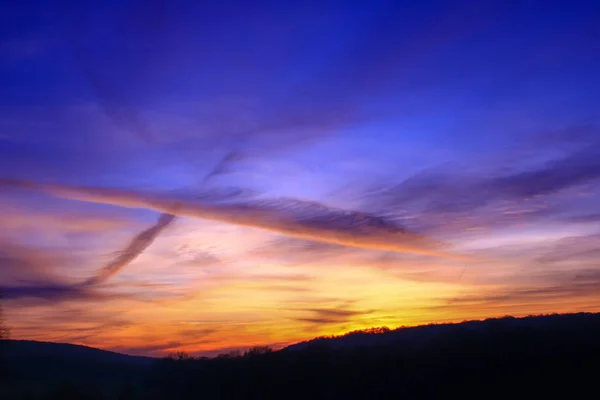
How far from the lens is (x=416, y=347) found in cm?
3675

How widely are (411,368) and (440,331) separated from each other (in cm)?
752

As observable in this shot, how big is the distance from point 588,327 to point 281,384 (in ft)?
57.2

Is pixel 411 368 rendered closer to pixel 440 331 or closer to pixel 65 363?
pixel 440 331

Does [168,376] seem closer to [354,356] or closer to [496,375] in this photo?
[354,356]

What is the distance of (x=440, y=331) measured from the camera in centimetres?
4047

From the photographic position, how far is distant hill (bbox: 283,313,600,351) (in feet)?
117

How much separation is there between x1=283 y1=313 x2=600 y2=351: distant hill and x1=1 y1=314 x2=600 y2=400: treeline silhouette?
2.9 inches

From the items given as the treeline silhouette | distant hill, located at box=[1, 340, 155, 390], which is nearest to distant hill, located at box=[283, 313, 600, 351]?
the treeline silhouette

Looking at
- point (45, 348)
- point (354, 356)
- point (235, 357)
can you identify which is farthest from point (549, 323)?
point (45, 348)

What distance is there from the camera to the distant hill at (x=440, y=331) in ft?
117

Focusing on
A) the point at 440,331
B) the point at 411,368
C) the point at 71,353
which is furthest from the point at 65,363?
the point at 411,368

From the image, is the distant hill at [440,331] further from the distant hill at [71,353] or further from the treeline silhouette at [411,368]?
the distant hill at [71,353]

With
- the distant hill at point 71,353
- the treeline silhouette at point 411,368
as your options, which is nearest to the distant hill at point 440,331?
the treeline silhouette at point 411,368

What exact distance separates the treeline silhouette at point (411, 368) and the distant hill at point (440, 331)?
7 centimetres
